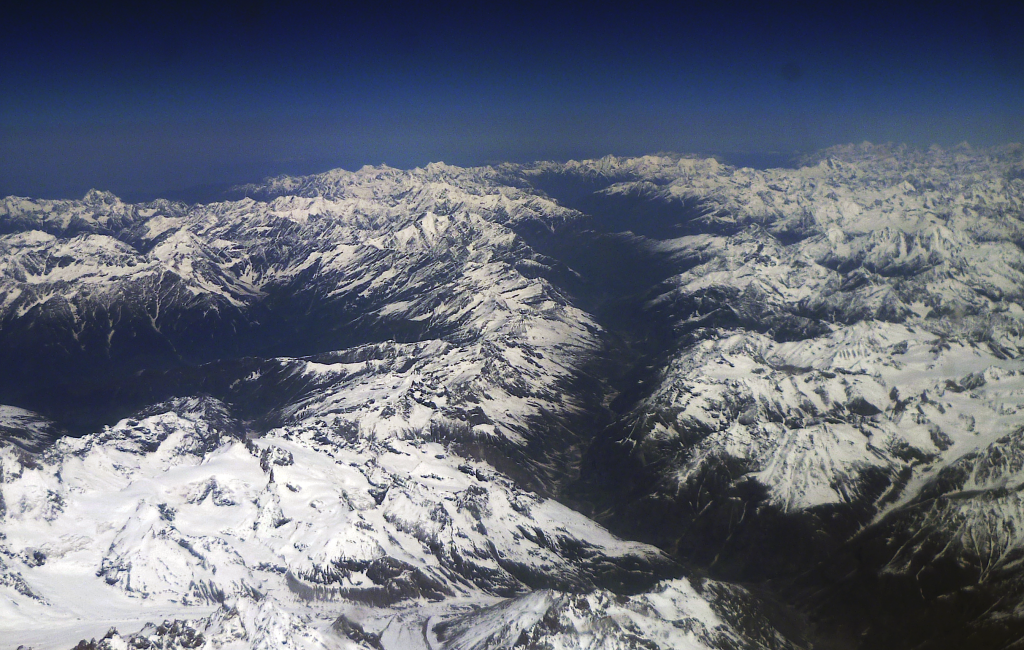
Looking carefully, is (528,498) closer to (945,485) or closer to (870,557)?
(870,557)

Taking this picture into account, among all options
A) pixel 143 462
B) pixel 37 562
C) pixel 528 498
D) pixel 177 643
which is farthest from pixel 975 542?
pixel 143 462

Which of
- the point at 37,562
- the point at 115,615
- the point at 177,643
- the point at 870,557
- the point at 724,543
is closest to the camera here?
the point at 177,643

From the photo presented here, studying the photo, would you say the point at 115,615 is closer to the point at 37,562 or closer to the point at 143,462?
the point at 37,562

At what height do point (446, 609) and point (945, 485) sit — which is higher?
point (945, 485)

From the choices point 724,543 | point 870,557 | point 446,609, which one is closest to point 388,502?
point 446,609

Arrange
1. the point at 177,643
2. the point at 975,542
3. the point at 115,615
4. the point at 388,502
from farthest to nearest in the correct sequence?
the point at 388,502
the point at 975,542
the point at 115,615
the point at 177,643

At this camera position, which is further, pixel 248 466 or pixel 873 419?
pixel 873 419

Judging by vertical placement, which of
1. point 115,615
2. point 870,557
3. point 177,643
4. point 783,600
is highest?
point 177,643

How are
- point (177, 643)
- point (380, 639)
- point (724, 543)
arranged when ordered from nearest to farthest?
1. point (177, 643)
2. point (380, 639)
3. point (724, 543)

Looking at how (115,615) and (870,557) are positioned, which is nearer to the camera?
(115,615)
